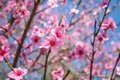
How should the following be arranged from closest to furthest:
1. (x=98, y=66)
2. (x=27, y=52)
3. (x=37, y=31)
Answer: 1. (x=37, y=31)
2. (x=27, y=52)
3. (x=98, y=66)

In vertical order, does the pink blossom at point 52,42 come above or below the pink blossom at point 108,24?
below

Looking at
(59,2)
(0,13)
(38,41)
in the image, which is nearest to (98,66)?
(0,13)

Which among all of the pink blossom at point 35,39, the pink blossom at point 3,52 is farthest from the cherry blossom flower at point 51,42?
the pink blossom at point 35,39

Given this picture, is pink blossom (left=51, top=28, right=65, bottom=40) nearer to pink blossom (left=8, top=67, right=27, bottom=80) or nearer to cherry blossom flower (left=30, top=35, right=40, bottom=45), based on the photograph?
pink blossom (left=8, top=67, right=27, bottom=80)

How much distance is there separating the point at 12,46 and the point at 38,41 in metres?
1.89

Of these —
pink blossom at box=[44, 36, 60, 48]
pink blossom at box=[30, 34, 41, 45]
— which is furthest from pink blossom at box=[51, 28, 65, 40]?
pink blossom at box=[30, 34, 41, 45]

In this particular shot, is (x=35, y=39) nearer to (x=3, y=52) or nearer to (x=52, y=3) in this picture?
(x=3, y=52)

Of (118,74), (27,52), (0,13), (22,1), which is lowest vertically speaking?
(118,74)

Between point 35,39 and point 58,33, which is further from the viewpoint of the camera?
point 35,39

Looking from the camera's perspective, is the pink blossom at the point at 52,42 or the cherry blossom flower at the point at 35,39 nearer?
the pink blossom at the point at 52,42

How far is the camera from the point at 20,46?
4141 mm

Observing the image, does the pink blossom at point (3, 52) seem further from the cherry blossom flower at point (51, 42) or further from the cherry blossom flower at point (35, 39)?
the cherry blossom flower at point (35, 39)

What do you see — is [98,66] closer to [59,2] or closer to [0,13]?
[0,13]

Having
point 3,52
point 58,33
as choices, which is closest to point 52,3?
point 3,52
